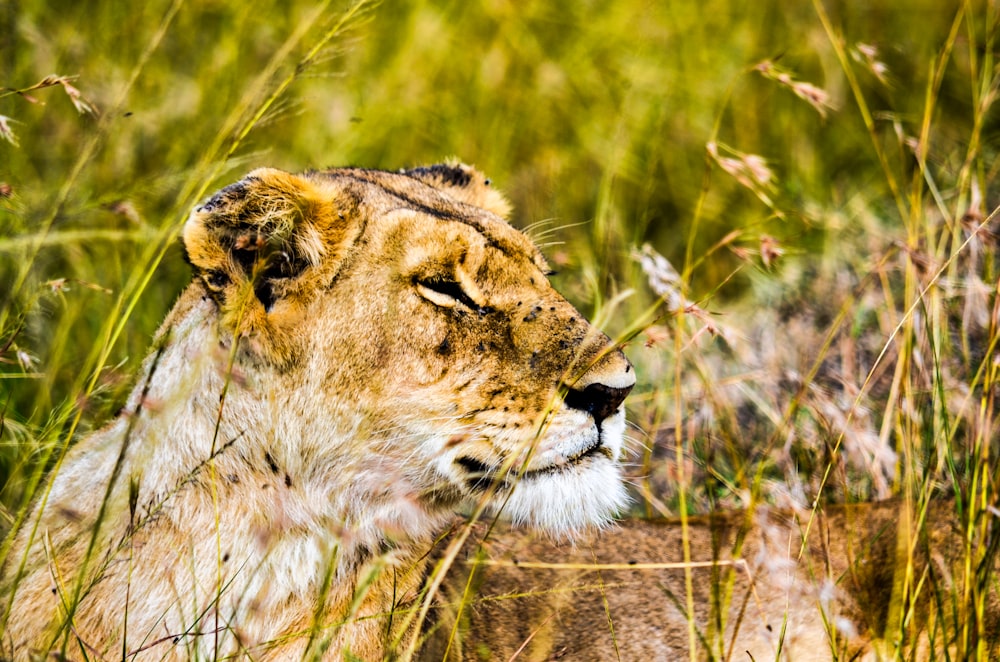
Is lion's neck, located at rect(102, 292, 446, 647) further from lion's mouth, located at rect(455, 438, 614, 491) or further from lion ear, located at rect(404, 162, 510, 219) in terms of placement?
lion ear, located at rect(404, 162, 510, 219)

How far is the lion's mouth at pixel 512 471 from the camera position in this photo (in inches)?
91.8

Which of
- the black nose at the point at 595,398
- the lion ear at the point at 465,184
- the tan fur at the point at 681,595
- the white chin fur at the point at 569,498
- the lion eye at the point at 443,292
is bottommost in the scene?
the tan fur at the point at 681,595

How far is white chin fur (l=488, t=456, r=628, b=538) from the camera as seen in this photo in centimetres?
235

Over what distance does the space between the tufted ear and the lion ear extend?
0.65 metres

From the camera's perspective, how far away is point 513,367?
2375 mm

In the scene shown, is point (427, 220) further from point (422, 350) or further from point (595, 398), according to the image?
point (595, 398)

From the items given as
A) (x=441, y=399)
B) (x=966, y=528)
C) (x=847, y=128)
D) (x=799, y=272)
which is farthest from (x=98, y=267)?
(x=847, y=128)

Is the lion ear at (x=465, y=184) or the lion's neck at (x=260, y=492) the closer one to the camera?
the lion's neck at (x=260, y=492)

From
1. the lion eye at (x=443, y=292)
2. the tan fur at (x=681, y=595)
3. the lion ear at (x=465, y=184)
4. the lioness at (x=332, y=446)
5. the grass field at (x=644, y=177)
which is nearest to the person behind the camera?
the lioness at (x=332, y=446)

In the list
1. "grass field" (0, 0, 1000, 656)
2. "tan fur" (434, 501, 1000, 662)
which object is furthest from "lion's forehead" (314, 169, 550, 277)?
"tan fur" (434, 501, 1000, 662)

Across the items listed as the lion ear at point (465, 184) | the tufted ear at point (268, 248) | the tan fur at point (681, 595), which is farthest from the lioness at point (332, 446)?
the lion ear at point (465, 184)

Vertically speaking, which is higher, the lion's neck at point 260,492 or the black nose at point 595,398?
the black nose at point 595,398

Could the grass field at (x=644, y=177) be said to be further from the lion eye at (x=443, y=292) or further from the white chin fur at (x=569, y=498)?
the lion eye at (x=443, y=292)

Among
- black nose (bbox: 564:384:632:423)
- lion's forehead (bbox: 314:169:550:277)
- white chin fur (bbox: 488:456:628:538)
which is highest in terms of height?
lion's forehead (bbox: 314:169:550:277)
